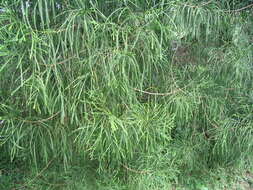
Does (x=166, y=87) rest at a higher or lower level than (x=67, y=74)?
lower

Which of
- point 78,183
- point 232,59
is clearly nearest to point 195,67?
point 232,59

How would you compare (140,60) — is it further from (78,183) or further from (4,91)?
(78,183)

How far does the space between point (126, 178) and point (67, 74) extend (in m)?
0.89

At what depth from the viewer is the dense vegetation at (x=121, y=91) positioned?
1.32 metres

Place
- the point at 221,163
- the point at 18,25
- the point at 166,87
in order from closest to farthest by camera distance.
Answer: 1. the point at 18,25
2. the point at 166,87
3. the point at 221,163

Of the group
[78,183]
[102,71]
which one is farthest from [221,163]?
[102,71]

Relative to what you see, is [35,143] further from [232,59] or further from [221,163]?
[221,163]

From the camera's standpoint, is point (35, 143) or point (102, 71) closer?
point (102, 71)

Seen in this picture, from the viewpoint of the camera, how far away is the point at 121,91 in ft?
4.75

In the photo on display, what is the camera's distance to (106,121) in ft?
4.47

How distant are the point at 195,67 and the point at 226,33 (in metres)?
0.38

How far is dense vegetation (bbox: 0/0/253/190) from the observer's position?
1320mm

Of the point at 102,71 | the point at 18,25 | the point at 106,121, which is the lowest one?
the point at 106,121

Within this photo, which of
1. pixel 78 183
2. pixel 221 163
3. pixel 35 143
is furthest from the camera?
pixel 221 163
